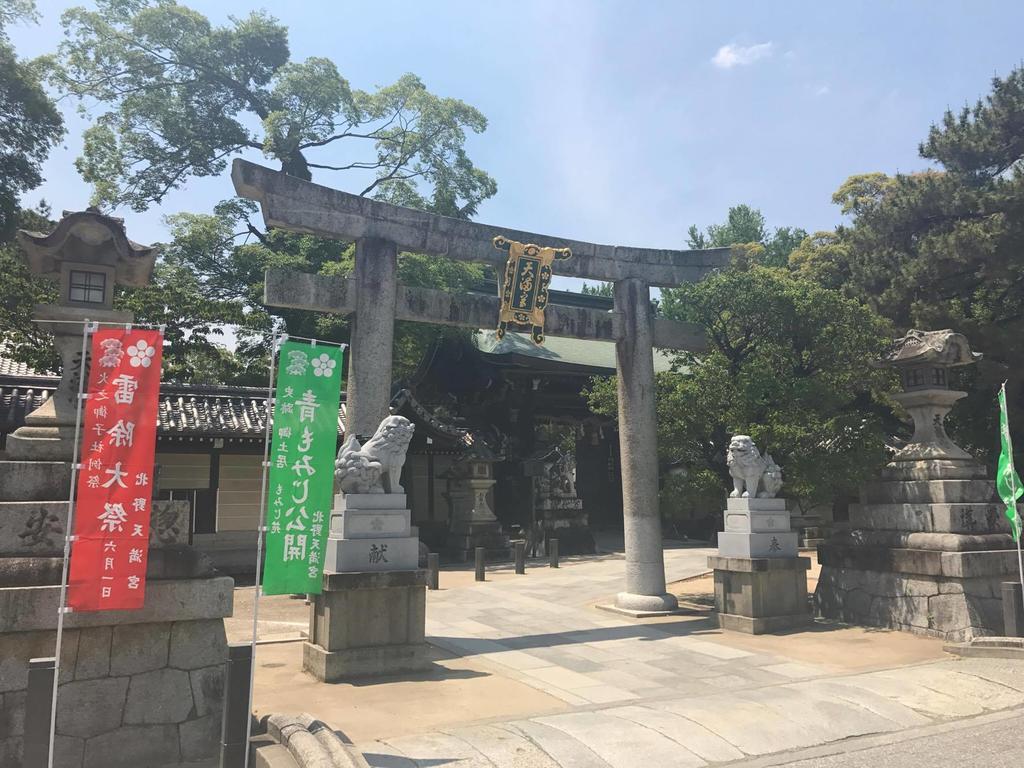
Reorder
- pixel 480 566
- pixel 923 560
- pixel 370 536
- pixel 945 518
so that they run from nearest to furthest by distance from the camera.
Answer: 1. pixel 370 536
2. pixel 923 560
3. pixel 945 518
4. pixel 480 566

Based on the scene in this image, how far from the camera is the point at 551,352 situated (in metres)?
26.7

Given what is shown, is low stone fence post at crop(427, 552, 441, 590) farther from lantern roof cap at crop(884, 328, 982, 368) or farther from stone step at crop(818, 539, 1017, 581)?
lantern roof cap at crop(884, 328, 982, 368)

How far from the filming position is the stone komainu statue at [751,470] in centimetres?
1155

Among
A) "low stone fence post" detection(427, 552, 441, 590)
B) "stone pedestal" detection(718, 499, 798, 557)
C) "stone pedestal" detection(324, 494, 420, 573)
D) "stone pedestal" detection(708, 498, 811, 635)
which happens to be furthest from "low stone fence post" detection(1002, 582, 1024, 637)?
"low stone fence post" detection(427, 552, 441, 590)

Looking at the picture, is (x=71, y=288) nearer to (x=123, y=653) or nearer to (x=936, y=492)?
(x=123, y=653)

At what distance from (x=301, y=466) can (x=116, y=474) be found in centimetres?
156

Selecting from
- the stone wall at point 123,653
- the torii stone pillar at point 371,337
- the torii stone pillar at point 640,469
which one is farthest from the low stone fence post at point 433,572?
the stone wall at point 123,653

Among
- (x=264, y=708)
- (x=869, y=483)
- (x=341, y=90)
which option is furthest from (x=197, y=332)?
(x=869, y=483)

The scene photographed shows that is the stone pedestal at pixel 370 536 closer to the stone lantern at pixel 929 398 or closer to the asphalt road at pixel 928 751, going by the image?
the asphalt road at pixel 928 751

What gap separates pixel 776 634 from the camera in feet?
36.2

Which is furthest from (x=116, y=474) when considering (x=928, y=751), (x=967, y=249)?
(x=967, y=249)

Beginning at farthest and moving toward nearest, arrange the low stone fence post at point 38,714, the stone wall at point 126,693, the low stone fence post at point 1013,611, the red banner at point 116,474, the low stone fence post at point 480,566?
the low stone fence post at point 480,566 → the low stone fence post at point 1013,611 → the stone wall at point 126,693 → the red banner at point 116,474 → the low stone fence post at point 38,714

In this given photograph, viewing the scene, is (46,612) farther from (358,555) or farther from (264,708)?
(358,555)

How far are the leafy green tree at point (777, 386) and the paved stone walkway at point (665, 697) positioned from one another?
10.8 ft
